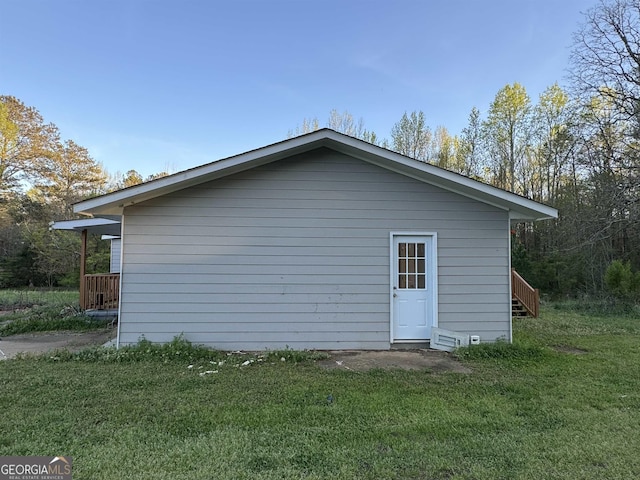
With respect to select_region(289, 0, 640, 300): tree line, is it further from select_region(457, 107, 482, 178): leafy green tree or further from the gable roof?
the gable roof

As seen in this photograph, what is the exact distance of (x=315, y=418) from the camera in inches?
129

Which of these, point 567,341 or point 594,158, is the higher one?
point 594,158

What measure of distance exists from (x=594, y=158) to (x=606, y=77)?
9.33ft

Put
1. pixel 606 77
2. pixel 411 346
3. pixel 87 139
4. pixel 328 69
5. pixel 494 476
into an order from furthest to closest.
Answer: pixel 87 139, pixel 328 69, pixel 606 77, pixel 411 346, pixel 494 476

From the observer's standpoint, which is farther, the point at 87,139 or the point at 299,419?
the point at 87,139

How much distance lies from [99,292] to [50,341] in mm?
2863

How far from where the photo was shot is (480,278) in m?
6.14

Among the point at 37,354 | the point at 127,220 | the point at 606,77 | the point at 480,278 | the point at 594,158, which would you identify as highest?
the point at 606,77

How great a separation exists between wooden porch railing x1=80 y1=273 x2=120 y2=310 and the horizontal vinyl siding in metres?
4.35

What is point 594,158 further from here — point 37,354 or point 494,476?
point 37,354

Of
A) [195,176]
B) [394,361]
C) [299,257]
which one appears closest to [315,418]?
[394,361]

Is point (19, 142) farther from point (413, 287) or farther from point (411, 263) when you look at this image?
point (413, 287)

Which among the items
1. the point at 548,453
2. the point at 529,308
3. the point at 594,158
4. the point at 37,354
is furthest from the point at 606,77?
the point at 37,354

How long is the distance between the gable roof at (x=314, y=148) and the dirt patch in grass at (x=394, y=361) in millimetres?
2672
